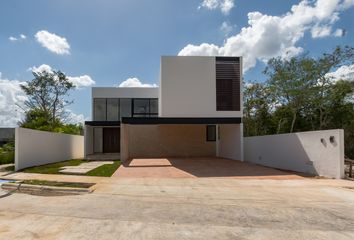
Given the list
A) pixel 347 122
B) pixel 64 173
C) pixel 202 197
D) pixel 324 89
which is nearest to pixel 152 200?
pixel 202 197

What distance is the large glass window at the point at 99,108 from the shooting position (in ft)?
80.8

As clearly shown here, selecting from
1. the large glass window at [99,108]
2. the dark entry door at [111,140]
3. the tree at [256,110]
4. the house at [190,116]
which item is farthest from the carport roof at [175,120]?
the dark entry door at [111,140]

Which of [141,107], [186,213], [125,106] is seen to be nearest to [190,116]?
[141,107]

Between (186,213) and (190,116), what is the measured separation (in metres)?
11.3

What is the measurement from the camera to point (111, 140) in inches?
995

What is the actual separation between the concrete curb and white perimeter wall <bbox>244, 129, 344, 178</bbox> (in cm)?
916

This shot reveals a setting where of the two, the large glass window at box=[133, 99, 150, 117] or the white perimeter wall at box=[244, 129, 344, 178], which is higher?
the large glass window at box=[133, 99, 150, 117]

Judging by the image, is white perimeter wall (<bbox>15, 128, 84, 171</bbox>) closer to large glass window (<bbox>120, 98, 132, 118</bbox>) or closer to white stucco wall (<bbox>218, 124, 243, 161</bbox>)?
large glass window (<bbox>120, 98, 132, 118</bbox>)

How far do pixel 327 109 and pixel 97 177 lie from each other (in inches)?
678

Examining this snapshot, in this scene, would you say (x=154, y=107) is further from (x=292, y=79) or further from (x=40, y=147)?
(x=292, y=79)

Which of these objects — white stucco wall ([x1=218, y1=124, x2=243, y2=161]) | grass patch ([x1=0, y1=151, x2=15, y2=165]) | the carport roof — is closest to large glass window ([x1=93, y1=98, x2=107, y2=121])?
grass patch ([x1=0, y1=151, x2=15, y2=165])

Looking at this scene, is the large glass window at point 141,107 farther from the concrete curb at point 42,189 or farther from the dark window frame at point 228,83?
the concrete curb at point 42,189

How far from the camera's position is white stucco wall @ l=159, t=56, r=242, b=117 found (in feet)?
56.4

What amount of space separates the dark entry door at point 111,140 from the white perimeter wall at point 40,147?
335 centimetres
